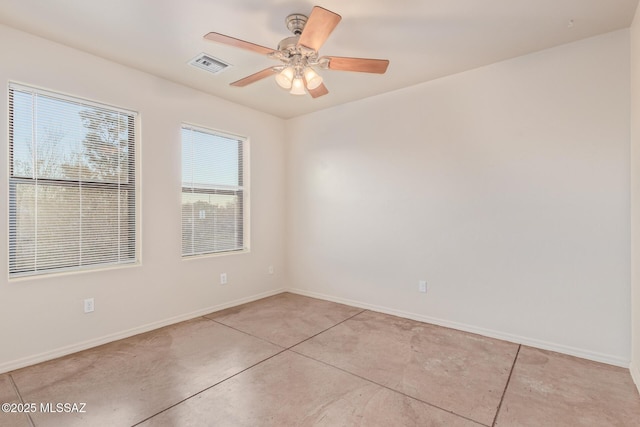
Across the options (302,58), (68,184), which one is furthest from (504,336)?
(68,184)

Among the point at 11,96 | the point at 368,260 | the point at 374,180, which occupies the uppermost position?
the point at 11,96

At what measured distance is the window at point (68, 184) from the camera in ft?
8.13

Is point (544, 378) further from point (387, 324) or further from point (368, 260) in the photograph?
point (368, 260)

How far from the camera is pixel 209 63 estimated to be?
2.95 metres

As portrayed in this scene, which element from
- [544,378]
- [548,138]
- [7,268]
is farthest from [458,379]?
[7,268]

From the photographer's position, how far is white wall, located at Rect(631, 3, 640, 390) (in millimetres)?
2154

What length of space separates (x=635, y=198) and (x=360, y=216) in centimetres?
246

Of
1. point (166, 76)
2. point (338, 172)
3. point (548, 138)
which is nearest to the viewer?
point (548, 138)

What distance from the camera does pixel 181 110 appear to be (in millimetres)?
3461

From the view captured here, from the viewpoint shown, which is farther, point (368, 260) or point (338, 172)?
point (338, 172)

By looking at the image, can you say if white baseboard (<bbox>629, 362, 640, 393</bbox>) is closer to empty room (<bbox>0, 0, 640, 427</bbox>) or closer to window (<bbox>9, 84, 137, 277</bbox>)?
empty room (<bbox>0, 0, 640, 427</bbox>)

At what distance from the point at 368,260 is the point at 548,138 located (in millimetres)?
2202

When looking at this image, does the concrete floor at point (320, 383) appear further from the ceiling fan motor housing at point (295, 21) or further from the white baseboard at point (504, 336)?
the ceiling fan motor housing at point (295, 21)

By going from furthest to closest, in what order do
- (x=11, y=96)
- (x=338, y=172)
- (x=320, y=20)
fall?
(x=338, y=172)
(x=11, y=96)
(x=320, y=20)
